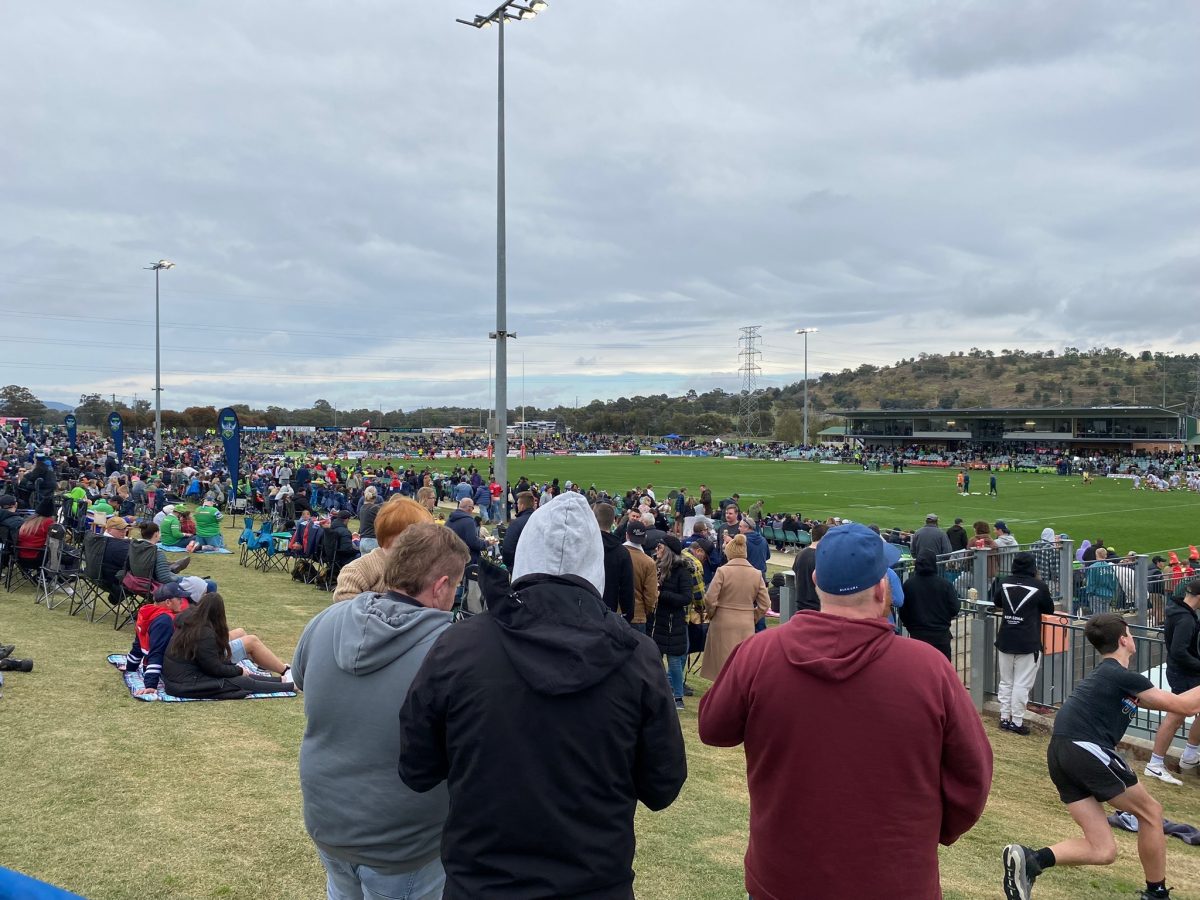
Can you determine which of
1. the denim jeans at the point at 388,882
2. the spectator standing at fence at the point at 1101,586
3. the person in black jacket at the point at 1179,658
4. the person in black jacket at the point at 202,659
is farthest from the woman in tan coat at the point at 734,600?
the spectator standing at fence at the point at 1101,586

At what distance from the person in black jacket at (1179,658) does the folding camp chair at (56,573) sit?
11.9 meters

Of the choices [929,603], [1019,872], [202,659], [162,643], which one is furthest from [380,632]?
[929,603]

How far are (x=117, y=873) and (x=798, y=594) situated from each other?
6.25 metres

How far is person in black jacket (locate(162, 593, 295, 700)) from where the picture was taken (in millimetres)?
6867

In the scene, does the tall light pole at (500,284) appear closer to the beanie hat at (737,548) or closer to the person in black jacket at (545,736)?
the beanie hat at (737,548)

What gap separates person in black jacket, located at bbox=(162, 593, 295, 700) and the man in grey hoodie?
473cm

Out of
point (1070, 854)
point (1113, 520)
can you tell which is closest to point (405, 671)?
point (1070, 854)

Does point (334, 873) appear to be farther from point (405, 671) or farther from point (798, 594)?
point (798, 594)

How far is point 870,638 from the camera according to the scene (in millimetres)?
2381

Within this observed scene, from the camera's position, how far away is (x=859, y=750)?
2.36m

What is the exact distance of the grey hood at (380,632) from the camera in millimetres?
2609

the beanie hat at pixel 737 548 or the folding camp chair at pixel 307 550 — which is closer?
the beanie hat at pixel 737 548

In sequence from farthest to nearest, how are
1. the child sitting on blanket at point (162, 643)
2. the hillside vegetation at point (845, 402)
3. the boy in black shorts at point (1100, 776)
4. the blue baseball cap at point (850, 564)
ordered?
the hillside vegetation at point (845, 402) → the child sitting on blanket at point (162, 643) → the boy in black shorts at point (1100, 776) → the blue baseball cap at point (850, 564)

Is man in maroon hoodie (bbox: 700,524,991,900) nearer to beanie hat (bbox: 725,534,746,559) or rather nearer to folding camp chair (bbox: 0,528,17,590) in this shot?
beanie hat (bbox: 725,534,746,559)
